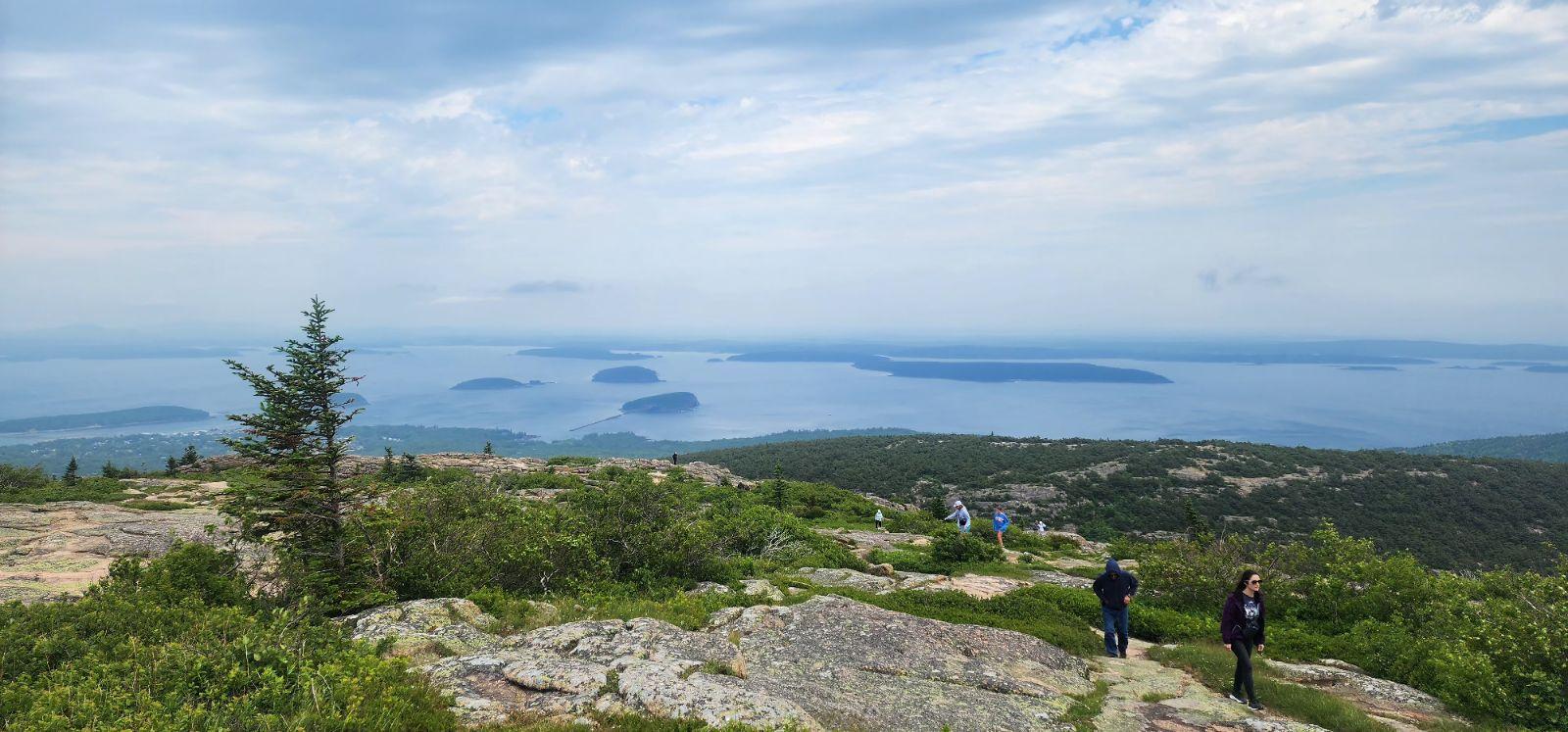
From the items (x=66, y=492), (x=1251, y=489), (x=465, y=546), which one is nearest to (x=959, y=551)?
(x=465, y=546)

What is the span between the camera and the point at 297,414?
11211 mm

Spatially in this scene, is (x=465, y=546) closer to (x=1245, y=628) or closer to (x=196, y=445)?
(x=1245, y=628)

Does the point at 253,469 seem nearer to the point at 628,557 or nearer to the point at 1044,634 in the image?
the point at 628,557

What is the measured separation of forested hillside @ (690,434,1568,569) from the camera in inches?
1852

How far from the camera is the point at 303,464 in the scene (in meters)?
11.1

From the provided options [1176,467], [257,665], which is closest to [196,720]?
[257,665]

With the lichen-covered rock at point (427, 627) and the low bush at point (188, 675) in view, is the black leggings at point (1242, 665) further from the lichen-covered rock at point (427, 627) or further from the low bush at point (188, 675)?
the lichen-covered rock at point (427, 627)

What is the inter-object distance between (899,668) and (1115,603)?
549cm

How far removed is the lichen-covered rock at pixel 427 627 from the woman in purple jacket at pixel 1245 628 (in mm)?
12359

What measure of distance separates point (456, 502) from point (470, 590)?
132 inches

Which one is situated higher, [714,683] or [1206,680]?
[714,683]

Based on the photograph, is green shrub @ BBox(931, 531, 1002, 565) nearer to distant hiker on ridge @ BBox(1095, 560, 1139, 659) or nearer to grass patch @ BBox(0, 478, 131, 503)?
distant hiker on ridge @ BBox(1095, 560, 1139, 659)

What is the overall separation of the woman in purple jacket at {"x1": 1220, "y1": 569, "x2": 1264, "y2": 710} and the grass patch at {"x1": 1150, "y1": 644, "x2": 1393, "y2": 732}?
289 millimetres

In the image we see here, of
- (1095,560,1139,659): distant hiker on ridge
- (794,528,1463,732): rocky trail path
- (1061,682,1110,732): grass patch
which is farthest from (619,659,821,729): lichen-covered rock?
(1095,560,1139,659): distant hiker on ridge
